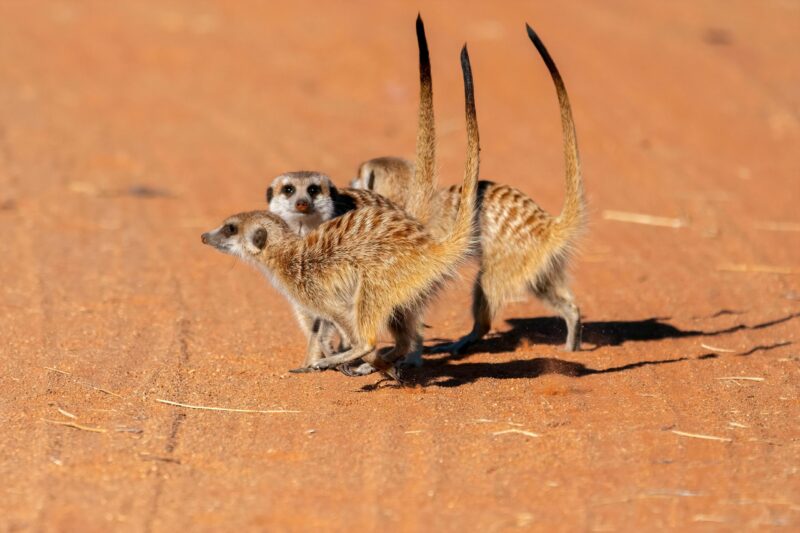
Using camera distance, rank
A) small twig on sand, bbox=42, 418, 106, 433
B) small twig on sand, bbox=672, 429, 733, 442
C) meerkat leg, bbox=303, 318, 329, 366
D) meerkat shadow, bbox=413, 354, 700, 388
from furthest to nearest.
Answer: meerkat leg, bbox=303, 318, 329, 366
meerkat shadow, bbox=413, 354, 700, 388
small twig on sand, bbox=42, 418, 106, 433
small twig on sand, bbox=672, 429, 733, 442

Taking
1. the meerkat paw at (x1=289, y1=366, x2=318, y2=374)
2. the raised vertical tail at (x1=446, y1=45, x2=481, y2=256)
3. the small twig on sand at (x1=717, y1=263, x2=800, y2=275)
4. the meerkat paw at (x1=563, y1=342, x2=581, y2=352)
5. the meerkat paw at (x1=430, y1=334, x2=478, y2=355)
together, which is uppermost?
the raised vertical tail at (x1=446, y1=45, x2=481, y2=256)

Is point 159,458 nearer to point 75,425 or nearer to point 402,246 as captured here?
point 75,425

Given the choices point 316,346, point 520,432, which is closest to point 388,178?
point 316,346

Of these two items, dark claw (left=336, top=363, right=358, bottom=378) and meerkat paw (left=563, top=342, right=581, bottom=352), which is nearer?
dark claw (left=336, top=363, right=358, bottom=378)

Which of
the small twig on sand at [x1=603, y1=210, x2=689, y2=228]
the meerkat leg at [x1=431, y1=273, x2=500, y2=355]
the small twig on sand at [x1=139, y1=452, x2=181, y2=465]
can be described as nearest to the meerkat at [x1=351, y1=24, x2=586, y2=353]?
the meerkat leg at [x1=431, y1=273, x2=500, y2=355]

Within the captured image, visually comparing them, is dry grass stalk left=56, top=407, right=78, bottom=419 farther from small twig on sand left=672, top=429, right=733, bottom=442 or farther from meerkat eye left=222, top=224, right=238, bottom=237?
small twig on sand left=672, top=429, right=733, bottom=442

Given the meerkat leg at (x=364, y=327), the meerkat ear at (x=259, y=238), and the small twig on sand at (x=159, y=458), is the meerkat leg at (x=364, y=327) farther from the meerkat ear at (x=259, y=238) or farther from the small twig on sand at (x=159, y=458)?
the small twig on sand at (x=159, y=458)

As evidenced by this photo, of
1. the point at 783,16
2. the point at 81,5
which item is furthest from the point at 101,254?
→ the point at 783,16
